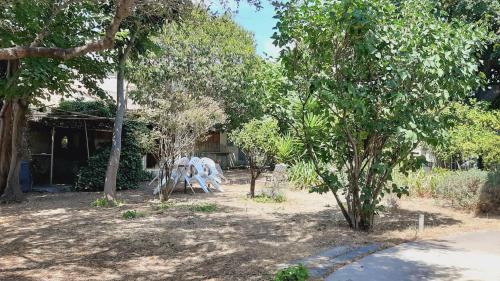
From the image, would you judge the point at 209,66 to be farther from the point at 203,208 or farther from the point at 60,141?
the point at 203,208

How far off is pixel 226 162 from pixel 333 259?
873 inches

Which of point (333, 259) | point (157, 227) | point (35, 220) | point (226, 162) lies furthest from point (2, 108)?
point (226, 162)

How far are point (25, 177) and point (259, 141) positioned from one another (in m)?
8.02

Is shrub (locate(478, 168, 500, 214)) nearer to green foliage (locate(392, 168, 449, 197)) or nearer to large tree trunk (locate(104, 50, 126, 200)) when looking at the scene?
green foliage (locate(392, 168, 449, 197))

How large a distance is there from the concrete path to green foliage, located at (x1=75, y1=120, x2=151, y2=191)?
997cm

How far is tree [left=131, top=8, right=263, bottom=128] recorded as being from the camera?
20297 millimetres

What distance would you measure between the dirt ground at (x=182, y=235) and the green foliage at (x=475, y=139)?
2137 millimetres

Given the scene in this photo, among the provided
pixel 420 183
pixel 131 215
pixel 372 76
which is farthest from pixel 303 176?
pixel 372 76

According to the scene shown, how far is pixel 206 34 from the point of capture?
22.1 metres

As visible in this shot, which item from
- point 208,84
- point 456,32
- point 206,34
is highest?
point 206,34

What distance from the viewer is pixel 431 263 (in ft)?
19.7

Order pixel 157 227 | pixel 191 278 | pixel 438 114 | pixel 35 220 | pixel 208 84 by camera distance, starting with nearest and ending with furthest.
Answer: pixel 191 278 → pixel 438 114 → pixel 157 227 → pixel 35 220 → pixel 208 84

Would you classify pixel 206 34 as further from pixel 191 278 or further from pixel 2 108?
pixel 191 278

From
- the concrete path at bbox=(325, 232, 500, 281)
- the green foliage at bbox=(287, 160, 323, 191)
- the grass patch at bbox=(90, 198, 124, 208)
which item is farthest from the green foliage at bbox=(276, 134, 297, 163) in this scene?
the concrete path at bbox=(325, 232, 500, 281)
